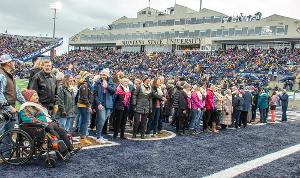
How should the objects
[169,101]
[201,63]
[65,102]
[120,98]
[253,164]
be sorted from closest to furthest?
1. [253,164]
2. [65,102]
3. [120,98]
4. [169,101]
5. [201,63]

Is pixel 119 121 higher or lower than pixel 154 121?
higher

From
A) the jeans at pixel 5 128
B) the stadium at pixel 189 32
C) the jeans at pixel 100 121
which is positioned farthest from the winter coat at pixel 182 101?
the stadium at pixel 189 32

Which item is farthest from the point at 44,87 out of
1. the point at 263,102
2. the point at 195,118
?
the point at 263,102

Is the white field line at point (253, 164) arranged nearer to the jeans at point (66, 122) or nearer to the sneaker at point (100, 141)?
the sneaker at point (100, 141)

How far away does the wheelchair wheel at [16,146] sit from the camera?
21.4ft

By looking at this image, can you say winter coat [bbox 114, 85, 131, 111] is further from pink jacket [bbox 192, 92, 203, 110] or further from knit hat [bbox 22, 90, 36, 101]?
knit hat [bbox 22, 90, 36, 101]

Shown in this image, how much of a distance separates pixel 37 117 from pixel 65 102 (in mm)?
1786

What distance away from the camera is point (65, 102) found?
8672mm

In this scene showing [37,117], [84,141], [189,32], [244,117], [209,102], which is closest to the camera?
[37,117]

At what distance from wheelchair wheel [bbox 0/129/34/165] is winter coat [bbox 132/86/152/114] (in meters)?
4.09

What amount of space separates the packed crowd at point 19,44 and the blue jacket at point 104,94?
197 feet

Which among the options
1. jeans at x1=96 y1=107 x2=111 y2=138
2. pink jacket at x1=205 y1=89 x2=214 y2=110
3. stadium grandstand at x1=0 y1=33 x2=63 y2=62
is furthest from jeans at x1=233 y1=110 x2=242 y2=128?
stadium grandstand at x1=0 y1=33 x2=63 y2=62

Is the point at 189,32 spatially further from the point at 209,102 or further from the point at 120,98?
the point at 120,98

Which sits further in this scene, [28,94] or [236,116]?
[236,116]
